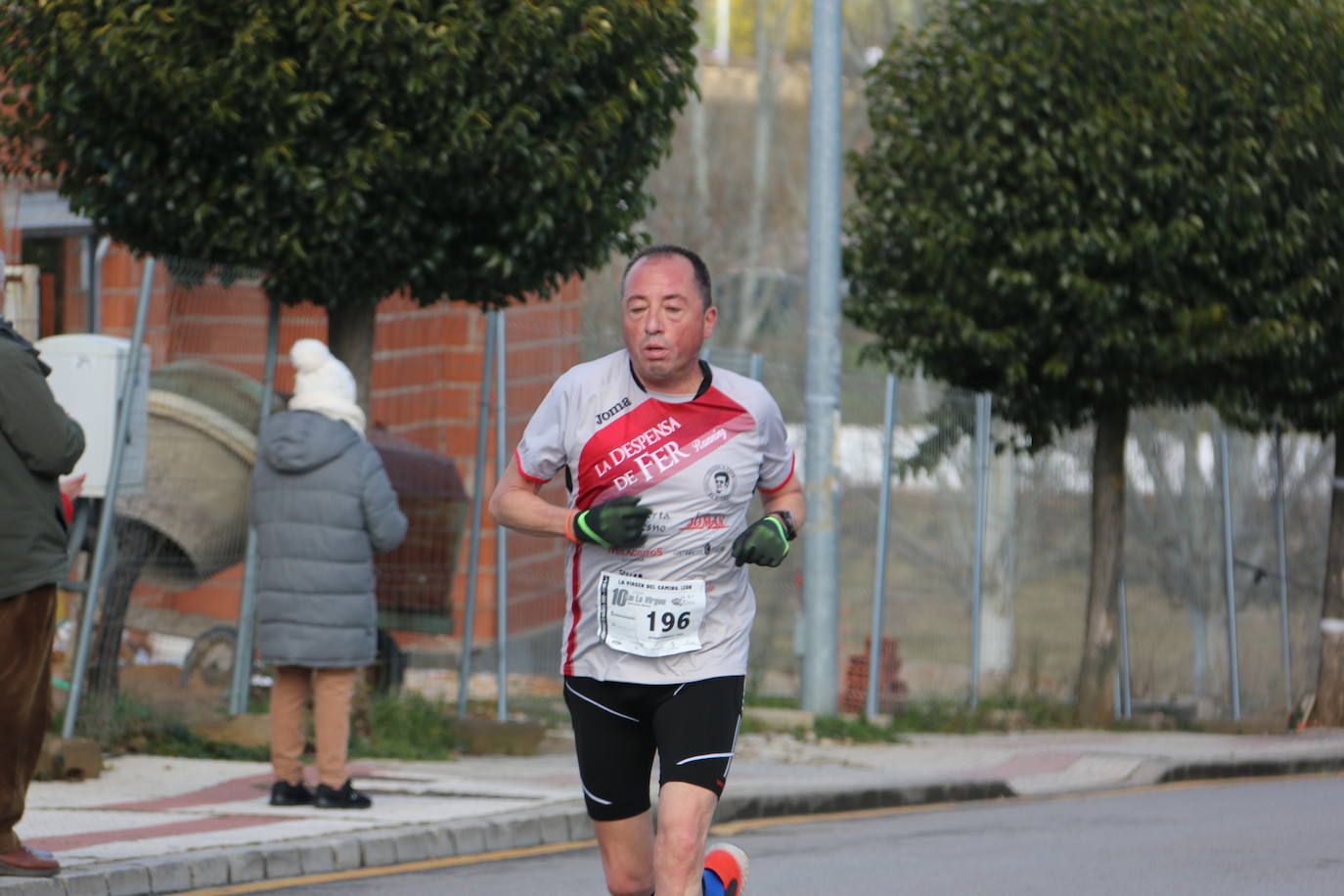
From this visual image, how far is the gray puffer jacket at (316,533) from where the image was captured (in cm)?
939

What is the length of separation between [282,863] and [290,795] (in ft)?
4.69

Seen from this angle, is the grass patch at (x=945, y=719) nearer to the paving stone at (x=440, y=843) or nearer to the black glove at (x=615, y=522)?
the paving stone at (x=440, y=843)

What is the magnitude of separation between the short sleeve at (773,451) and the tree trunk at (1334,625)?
13.2m

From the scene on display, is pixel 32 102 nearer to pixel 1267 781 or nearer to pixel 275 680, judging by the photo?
pixel 275 680

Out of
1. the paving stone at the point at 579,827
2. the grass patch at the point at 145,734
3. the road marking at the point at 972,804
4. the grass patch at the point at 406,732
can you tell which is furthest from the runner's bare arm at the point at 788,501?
the grass patch at the point at 406,732

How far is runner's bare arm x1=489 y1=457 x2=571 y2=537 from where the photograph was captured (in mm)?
5453

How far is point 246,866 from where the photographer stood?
7.84 m

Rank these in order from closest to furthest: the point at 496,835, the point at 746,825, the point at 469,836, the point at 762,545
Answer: the point at 762,545 < the point at 469,836 < the point at 496,835 < the point at 746,825

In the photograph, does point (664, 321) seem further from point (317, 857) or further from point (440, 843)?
point (440, 843)

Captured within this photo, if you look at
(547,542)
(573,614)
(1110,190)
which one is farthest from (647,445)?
(1110,190)

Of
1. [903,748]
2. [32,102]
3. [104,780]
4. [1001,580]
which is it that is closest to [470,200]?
[32,102]

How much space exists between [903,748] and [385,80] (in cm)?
626

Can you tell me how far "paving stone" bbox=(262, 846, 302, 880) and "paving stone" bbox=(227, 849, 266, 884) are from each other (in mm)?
23

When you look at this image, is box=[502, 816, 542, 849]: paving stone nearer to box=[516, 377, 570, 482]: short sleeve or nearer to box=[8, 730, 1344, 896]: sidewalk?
box=[8, 730, 1344, 896]: sidewalk
